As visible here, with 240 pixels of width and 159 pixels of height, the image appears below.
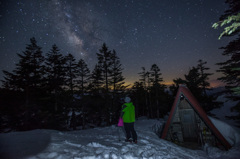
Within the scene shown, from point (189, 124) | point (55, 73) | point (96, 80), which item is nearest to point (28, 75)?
point (55, 73)

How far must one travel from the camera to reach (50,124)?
1444 cm

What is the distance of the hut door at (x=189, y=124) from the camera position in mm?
10508

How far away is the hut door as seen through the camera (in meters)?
10.5

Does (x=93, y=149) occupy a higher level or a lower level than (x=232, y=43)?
lower

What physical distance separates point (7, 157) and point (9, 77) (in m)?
14.2

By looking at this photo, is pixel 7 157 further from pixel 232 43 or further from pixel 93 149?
pixel 232 43

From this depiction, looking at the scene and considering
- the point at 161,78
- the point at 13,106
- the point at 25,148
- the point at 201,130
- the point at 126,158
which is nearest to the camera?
the point at 25,148

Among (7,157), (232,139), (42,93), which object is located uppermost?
(42,93)

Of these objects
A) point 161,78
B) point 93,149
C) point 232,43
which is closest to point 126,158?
point 93,149

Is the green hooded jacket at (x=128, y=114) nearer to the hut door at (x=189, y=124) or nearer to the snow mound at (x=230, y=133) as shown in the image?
the hut door at (x=189, y=124)

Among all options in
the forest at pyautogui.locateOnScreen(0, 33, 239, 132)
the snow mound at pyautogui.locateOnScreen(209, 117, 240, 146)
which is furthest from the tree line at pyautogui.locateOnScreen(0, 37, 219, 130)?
the snow mound at pyautogui.locateOnScreen(209, 117, 240, 146)

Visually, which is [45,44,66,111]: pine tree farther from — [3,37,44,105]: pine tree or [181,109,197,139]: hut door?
[181,109,197,139]: hut door

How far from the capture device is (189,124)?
1062cm

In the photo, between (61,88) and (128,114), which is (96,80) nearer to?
(61,88)
